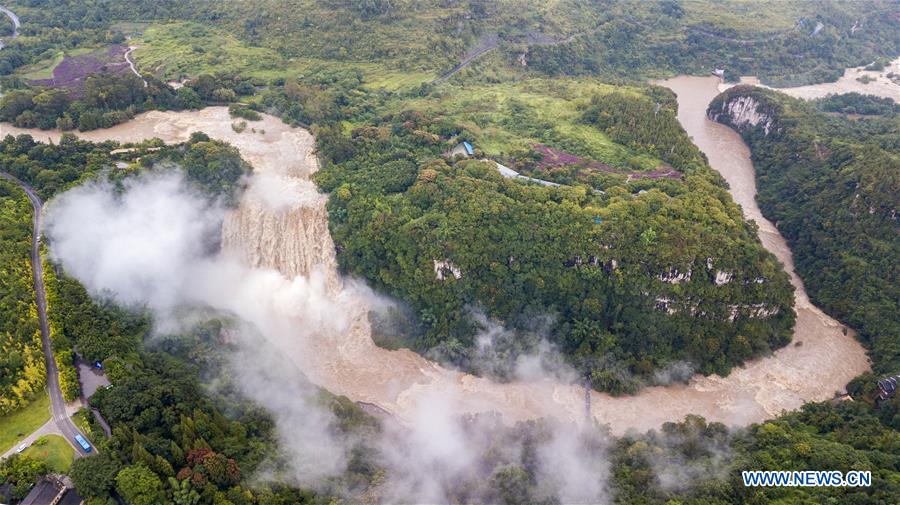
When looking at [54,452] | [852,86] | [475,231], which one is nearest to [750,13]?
[852,86]

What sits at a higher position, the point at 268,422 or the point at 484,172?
the point at 484,172

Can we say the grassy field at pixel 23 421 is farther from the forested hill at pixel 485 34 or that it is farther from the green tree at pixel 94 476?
the forested hill at pixel 485 34

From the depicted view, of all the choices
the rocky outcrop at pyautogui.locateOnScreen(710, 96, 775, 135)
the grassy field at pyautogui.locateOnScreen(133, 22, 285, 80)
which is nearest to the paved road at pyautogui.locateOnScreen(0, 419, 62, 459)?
the grassy field at pyautogui.locateOnScreen(133, 22, 285, 80)

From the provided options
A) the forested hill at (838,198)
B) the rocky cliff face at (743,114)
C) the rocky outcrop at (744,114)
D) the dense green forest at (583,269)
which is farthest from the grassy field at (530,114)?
the forested hill at (838,198)

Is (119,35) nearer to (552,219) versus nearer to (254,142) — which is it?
(254,142)

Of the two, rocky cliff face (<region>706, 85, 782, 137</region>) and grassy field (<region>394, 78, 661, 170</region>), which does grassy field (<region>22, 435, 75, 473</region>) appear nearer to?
grassy field (<region>394, 78, 661, 170</region>)

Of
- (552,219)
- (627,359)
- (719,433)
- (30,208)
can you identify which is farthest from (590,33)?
(30,208)
